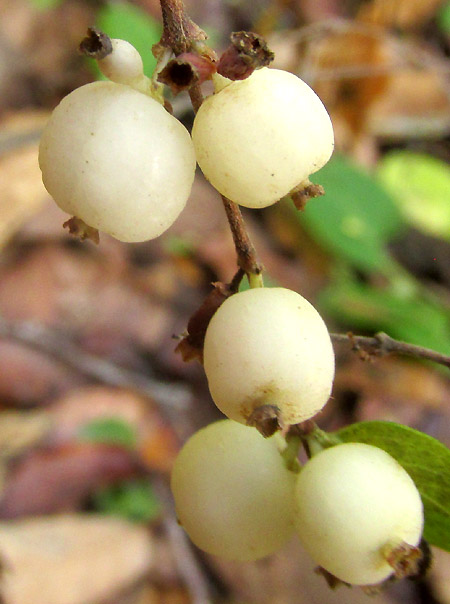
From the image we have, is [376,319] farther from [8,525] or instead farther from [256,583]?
[8,525]

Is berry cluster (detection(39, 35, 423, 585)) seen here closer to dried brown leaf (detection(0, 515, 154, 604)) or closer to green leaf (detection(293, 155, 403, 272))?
dried brown leaf (detection(0, 515, 154, 604))

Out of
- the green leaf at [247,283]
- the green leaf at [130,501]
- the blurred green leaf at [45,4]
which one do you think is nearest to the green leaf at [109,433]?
the green leaf at [130,501]

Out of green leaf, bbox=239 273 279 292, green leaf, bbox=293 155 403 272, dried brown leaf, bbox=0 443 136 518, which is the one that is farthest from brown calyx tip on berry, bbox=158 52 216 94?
green leaf, bbox=293 155 403 272

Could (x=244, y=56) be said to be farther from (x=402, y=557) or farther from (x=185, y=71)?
(x=402, y=557)

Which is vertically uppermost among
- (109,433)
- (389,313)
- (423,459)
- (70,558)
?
(423,459)

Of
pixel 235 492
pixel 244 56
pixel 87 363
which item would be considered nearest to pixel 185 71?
pixel 244 56

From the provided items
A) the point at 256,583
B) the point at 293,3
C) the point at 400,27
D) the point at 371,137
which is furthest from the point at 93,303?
the point at 400,27

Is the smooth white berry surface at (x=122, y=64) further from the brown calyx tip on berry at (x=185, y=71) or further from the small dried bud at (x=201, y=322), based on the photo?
the small dried bud at (x=201, y=322)
